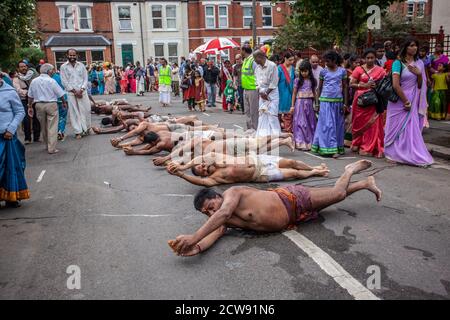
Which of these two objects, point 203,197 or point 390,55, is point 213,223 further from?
point 390,55

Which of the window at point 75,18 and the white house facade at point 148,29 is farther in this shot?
the white house facade at point 148,29

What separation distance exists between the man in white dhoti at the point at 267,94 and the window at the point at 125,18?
32.5 m

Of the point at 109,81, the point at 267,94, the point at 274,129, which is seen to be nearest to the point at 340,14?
the point at 267,94

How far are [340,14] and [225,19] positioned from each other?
29.8 m

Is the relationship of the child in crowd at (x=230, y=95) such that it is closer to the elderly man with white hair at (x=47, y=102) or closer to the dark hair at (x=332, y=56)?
the elderly man with white hair at (x=47, y=102)

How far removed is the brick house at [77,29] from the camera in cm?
3675

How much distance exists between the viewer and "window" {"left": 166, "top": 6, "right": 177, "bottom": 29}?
3978cm

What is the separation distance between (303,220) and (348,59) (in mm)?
6791

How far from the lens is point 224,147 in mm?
6992

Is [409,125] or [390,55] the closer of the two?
[409,125]

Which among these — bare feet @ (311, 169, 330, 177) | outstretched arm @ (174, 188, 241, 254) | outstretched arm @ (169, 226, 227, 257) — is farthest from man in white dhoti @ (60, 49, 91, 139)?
outstretched arm @ (174, 188, 241, 254)

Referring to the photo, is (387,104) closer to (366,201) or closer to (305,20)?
(366,201)

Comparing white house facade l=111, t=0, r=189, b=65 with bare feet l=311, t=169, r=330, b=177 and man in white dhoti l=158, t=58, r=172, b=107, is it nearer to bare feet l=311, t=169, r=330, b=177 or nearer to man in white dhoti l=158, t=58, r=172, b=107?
man in white dhoti l=158, t=58, r=172, b=107

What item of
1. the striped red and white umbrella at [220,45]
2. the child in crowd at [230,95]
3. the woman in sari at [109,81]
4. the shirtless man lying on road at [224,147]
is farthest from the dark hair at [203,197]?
the woman in sari at [109,81]
